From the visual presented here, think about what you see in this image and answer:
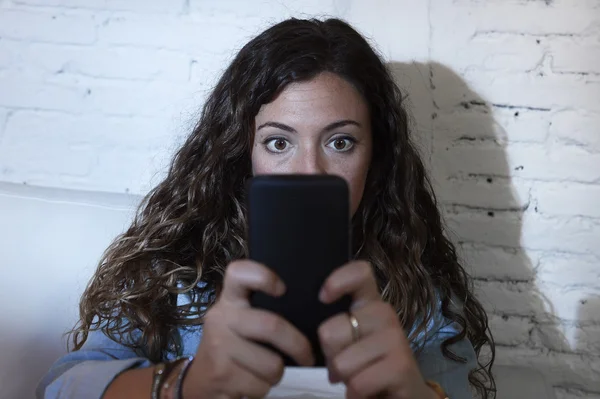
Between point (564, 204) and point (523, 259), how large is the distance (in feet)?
0.41

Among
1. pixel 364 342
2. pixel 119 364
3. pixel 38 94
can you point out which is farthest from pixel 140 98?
pixel 364 342

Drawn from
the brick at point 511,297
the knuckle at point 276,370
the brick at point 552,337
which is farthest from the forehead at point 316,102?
the brick at point 552,337

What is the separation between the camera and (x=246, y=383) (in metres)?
0.54

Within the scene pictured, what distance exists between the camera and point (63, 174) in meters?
1.28

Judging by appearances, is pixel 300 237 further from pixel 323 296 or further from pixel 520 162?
pixel 520 162

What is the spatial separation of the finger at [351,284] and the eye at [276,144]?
0.35m

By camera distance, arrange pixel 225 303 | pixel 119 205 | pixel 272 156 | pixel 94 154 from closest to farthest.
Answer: pixel 225 303 < pixel 272 156 < pixel 119 205 < pixel 94 154

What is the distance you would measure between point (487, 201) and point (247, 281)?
0.76 m

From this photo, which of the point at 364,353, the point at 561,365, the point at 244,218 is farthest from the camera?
the point at 561,365

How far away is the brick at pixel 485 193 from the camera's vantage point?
116cm

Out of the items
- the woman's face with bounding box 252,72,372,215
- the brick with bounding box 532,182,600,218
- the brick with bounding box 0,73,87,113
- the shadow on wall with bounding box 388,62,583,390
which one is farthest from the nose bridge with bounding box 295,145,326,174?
the brick with bounding box 0,73,87,113

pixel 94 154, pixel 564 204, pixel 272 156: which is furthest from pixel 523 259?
pixel 94 154

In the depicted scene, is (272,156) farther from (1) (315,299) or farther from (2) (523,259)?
(2) (523,259)

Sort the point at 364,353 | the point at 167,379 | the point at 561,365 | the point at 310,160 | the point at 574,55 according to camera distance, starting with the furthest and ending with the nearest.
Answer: the point at 561,365
the point at 574,55
the point at 310,160
the point at 167,379
the point at 364,353
